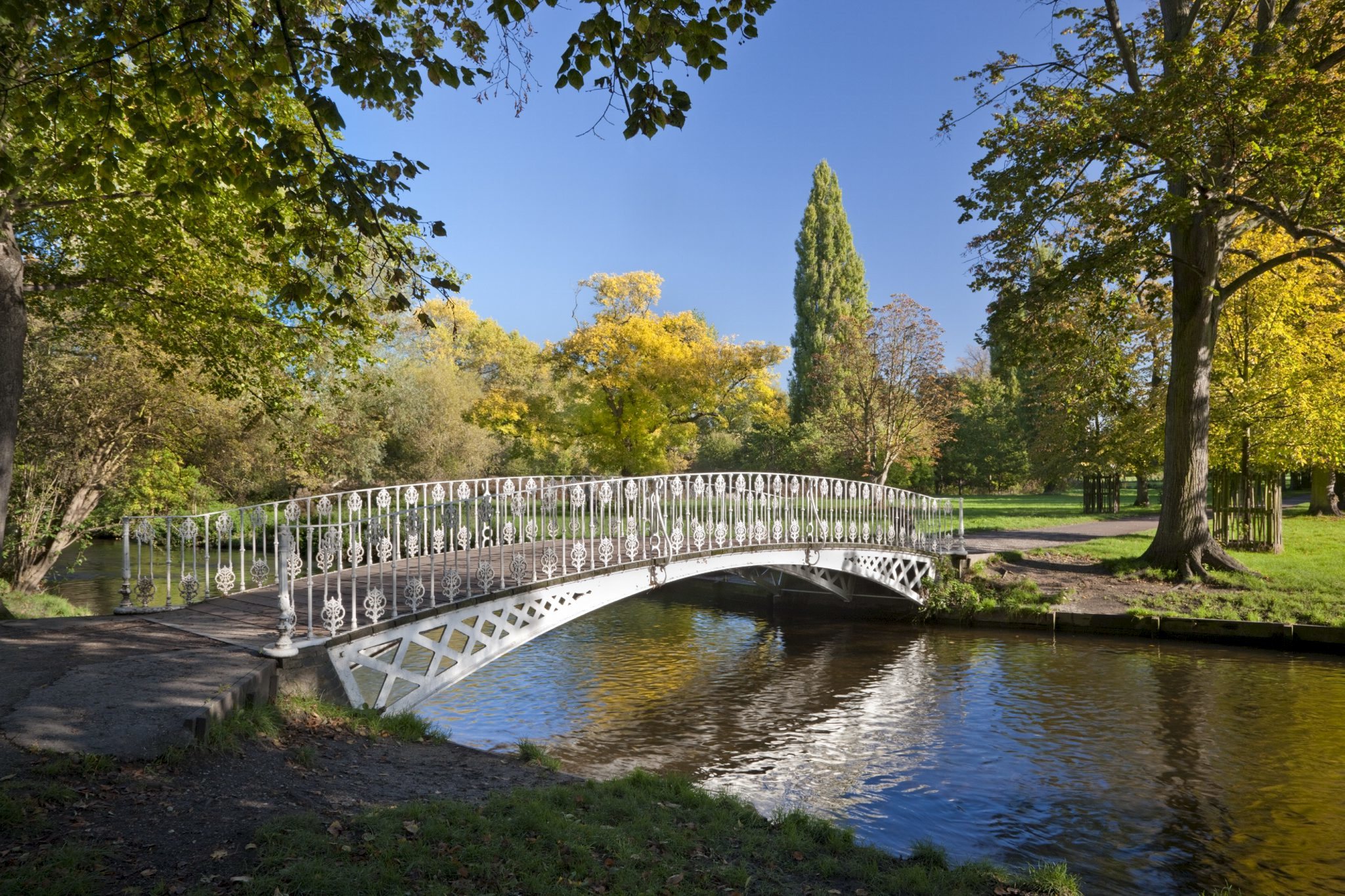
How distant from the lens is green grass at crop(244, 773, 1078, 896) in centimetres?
430

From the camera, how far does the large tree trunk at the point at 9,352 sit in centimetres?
845

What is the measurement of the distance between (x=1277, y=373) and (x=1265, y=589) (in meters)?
6.78

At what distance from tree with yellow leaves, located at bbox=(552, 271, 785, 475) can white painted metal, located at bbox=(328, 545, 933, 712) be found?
14.2m

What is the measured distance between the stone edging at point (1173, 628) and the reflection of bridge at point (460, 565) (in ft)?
7.96

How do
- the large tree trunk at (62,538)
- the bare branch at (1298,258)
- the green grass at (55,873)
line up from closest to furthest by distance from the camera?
the green grass at (55,873) → the bare branch at (1298,258) → the large tree trunk at (62,538)

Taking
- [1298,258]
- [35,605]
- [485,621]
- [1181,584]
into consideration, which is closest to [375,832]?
[485,621]

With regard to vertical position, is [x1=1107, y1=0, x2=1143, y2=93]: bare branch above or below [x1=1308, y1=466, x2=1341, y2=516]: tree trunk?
above

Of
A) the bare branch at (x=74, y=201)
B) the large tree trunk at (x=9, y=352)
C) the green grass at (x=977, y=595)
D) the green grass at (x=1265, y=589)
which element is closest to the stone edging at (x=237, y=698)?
the large tree trunk at (x=9, y=352)

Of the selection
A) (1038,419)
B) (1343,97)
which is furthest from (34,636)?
(1038,419)

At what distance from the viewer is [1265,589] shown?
15992 mm

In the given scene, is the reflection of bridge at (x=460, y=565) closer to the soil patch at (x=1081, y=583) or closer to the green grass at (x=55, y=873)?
Result: the green grass at (x=55, y=873)

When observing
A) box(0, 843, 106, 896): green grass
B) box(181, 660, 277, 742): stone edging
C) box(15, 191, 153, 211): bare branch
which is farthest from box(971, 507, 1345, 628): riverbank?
box(15, 191, 153, 211): bare branch

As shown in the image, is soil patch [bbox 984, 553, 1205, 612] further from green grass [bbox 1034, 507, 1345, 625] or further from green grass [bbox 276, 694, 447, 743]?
green grass [bbox 276, 694, 447, 743]

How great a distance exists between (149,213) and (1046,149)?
1478 centimetres
